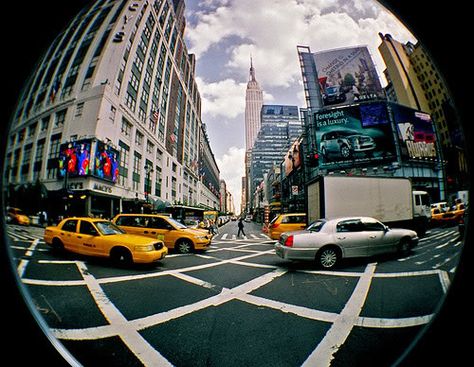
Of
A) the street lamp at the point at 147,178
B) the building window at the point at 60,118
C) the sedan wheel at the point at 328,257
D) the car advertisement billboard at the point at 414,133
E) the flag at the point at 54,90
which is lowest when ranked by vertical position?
the sedan wheel at the point at 328,257

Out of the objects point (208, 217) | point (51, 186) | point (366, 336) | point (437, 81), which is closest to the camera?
point (437, 81)

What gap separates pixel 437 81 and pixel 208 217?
28.0 ft

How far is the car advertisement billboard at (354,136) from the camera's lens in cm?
138

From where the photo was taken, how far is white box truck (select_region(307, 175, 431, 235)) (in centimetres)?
130

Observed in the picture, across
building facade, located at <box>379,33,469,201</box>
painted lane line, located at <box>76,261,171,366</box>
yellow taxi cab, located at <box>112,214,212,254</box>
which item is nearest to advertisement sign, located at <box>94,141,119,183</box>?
painted lane line, located at <box>76,261,171,366</box>

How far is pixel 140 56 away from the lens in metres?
1.47

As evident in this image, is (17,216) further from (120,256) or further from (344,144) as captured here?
(344,144)

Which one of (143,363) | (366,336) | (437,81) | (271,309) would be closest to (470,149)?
(437,81)

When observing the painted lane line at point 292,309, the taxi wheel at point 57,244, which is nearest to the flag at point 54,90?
the taxi wheel at point 57,244

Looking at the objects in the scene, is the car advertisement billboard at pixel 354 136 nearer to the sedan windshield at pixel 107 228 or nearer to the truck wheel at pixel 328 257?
the truck wheel at pixel 328 257

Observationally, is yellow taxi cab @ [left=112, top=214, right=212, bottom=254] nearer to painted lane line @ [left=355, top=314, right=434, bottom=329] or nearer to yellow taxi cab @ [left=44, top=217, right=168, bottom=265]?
yellow taxi cab @ [left=44, top=217, right=168, bottom=265]

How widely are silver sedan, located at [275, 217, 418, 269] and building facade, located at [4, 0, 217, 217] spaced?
5.44 ft

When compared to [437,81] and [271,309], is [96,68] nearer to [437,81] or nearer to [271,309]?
[437,81]

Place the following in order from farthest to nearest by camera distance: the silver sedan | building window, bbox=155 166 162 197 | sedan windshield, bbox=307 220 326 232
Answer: building window, bbox=155 166 162 197, sedan windshield, bbox=307 220 326 232, the silver sedan
